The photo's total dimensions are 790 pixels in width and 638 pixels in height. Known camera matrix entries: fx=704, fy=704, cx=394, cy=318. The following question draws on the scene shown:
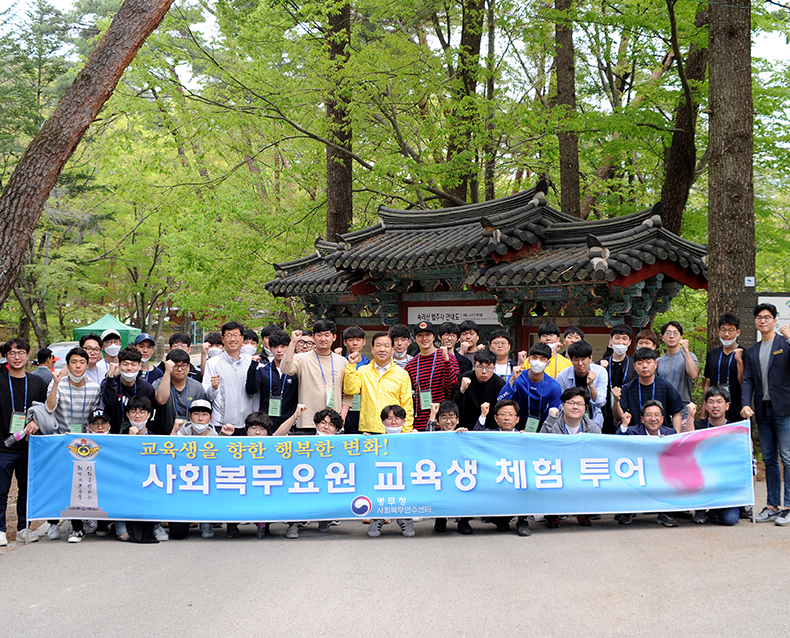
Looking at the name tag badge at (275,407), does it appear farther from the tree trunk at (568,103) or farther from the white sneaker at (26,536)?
the tree trunk at (568,103)

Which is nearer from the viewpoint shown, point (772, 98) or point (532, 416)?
point (532, 416)

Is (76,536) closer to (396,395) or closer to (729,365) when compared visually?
(396,395)

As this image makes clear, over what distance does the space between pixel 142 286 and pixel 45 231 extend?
6542 mm

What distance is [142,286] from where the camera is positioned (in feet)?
106

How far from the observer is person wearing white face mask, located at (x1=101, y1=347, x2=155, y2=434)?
22.2 feet

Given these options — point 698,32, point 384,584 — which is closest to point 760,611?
point 384,584

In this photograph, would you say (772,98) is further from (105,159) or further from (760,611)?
(105,159)

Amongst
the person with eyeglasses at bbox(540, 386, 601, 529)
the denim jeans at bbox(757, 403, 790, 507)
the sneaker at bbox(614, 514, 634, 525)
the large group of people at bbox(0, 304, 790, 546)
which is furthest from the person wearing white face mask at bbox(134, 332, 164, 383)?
the denim jeans at bbox(757, 403, 790, 507)

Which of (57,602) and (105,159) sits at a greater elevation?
(105,159)

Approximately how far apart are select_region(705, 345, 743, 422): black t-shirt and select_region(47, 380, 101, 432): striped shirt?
631 cm

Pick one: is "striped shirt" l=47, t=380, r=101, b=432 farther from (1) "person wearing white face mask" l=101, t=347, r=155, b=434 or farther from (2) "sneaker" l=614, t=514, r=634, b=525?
(2) "sneaker" l=614, t=514, r=634, b=525

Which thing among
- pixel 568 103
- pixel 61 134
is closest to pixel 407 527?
pixel 61 134

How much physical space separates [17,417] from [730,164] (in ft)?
29.9

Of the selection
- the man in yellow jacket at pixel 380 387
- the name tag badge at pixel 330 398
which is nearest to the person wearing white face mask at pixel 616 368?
the man in yellow jacket at pixel 380 387
